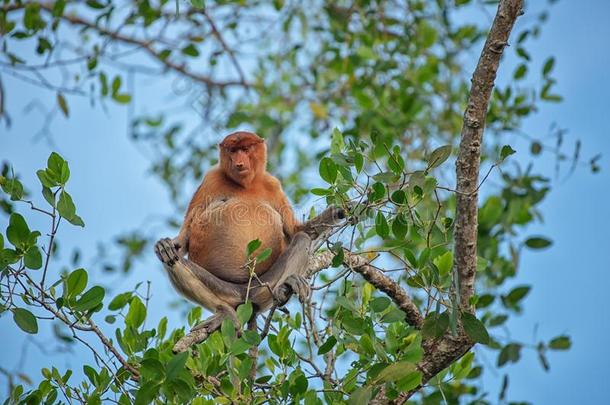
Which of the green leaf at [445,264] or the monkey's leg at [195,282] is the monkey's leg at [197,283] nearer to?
the monkey's leg at [195,282]

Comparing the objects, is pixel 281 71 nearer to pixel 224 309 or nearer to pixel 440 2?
pixel 440 2

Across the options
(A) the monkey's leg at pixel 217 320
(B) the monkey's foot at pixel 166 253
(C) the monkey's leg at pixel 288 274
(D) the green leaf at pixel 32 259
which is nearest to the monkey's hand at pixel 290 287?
(C) the monkey's leg at pixel 288 274

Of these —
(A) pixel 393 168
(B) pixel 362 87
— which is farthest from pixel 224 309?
(B) pixel 362 87

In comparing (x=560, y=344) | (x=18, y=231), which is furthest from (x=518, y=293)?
(x=18, y=231)

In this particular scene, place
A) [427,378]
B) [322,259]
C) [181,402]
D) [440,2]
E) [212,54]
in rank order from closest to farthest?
[181,402] → [427,378] → [322,259] → [440,2] → [212,54]

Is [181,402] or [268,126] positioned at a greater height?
[268,126]

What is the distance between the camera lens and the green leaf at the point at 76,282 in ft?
9.92

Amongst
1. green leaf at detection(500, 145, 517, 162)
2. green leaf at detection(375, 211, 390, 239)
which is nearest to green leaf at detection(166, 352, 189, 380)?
green leaf at detection(375, 211, 390, 239)

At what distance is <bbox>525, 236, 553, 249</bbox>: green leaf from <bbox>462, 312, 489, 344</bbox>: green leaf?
1.73 meters

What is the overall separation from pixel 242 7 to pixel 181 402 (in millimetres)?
4566

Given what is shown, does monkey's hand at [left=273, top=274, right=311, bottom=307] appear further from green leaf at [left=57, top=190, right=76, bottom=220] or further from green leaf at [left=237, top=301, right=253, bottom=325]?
green leaf at [left=57, top=190, right=76, bottom=220]

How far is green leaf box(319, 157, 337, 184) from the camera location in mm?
3357

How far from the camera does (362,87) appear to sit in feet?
19.4

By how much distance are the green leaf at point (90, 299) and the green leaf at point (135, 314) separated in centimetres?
38
